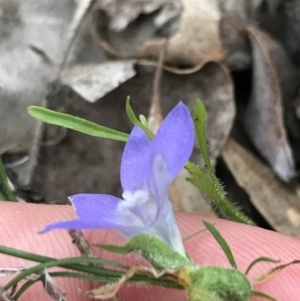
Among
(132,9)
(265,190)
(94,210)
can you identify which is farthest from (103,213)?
(132,9)

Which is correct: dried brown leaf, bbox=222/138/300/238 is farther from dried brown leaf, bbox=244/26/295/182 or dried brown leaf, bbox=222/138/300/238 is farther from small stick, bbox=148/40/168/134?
small stick, bbox=148/40/168/134

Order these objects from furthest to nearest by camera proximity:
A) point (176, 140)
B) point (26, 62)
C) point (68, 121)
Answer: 1. point (26, 62)
2. point (68, 121)
3. point (176, 140)

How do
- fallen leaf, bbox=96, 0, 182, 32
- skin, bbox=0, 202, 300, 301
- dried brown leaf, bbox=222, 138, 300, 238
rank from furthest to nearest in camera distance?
fallen leaf, bbox=96, 0, 182, 32
dried brown leaf, bbox=222, 138, 300, 238
skin, bbox=0, 202, 300, 301

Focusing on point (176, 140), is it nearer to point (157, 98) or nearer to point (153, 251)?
point (153, 251)

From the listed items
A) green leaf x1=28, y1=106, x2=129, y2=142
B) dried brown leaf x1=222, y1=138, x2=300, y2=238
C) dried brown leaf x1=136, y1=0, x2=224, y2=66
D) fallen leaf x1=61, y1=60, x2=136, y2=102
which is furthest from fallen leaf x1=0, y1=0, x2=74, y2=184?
green leaf x1=28, y1=106, x2=129, y2=142

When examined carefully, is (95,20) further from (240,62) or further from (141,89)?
(240,62)

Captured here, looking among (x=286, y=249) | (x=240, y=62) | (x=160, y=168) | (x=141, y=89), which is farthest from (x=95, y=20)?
(x=160, y=168)

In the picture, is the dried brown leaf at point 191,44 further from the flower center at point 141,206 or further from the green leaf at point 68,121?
the flower center at point 141,206
